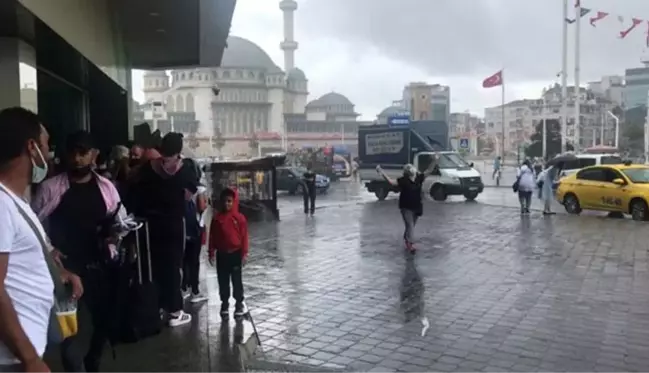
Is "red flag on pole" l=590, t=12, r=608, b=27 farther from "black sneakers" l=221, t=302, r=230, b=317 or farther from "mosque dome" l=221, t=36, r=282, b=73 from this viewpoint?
"mosque dome" l=221, t=36, r=282, b=73

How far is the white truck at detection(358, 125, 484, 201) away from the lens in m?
26.5

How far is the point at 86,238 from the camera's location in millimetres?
A: 4625

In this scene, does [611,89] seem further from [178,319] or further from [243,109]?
[178,319]

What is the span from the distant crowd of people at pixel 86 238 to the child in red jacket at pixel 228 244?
11 mm

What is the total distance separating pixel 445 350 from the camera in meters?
6.52

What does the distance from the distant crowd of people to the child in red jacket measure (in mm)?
11

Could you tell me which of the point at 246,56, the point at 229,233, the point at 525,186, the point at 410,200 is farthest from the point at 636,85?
the point at 229,233

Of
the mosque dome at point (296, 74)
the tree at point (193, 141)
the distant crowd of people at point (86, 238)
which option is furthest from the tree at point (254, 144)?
the distant crowd of people at point (86, 238)

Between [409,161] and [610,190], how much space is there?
35.7 feet

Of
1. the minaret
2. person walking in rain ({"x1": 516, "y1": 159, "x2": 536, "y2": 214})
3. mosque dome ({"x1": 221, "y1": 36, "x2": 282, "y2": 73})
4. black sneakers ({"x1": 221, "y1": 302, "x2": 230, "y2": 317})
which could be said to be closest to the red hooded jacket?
black sneakers ({"x1": 221, "y1": 302, "x2": 230, "y2": 317})

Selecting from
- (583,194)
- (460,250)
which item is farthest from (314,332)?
(583,194)

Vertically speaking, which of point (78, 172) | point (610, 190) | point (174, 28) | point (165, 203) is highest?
point (174, 28)

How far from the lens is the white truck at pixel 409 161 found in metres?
26.5

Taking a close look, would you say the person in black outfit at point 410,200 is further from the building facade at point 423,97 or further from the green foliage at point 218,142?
the green foliage at point 218,142
